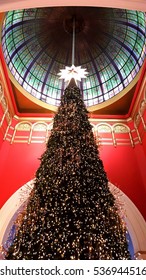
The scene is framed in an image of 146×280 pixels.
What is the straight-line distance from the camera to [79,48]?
13.4 meters

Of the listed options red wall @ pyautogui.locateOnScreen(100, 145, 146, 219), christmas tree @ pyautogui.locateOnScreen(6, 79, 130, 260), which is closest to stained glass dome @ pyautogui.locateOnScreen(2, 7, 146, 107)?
red wall @ pyautogui.locateOnScreen(100, 145, 146, 219)

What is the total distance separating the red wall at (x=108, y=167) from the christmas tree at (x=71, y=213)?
408 centimetres

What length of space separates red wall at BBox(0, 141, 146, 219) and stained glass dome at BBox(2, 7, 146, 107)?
3.63 m

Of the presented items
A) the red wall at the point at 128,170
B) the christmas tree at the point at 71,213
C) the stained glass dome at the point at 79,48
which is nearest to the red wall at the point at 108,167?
the red wall at the point at 128,170

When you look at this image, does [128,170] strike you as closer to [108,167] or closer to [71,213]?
[108,167]

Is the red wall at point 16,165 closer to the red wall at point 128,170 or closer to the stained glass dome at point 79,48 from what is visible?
the red wall at point 128,170

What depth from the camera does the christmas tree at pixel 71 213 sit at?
11.7 feet

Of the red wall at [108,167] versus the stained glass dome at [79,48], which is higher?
the stained glass dome at [79,48]

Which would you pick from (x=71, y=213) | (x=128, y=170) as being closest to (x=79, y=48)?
(x=128, y=170)

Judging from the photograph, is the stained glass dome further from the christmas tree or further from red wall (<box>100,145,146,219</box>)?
the christmas tree

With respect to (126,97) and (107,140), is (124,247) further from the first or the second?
(126,97)
